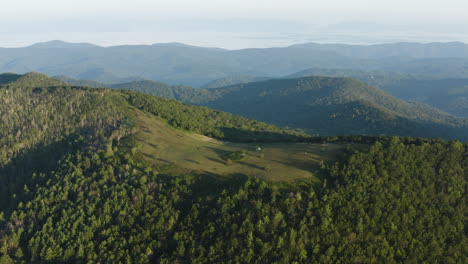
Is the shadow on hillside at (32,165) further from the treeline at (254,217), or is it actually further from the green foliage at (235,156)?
the green foliage at (235,156)

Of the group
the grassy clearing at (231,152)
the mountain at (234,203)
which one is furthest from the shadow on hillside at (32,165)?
the grassy clearing at (231,152)

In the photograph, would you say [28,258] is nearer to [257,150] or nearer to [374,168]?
[257,150]

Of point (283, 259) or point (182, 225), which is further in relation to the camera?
point (182, 225)

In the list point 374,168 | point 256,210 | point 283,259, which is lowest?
point 283,259

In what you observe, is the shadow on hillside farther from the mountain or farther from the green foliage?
the green foliage

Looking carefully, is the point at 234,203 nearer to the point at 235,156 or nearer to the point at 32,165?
the point at 235,156

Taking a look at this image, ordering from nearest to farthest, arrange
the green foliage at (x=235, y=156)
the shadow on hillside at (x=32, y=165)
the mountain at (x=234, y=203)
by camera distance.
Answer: the mountain at (x=234, y=203), the green foliage at (x=235, y=156), the shadow on hillside at (x=32, y=165)

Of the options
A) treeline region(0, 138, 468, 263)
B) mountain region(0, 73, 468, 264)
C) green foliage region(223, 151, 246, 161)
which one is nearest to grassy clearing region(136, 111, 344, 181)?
mountain region(0, 73, 468, 264)

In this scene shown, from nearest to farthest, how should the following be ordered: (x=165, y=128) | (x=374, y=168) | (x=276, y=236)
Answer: (x=276, y=236) < (x=374, y=168) < (x=165, y=128)

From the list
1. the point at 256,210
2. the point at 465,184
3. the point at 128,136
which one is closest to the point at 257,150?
the point at 256,210
